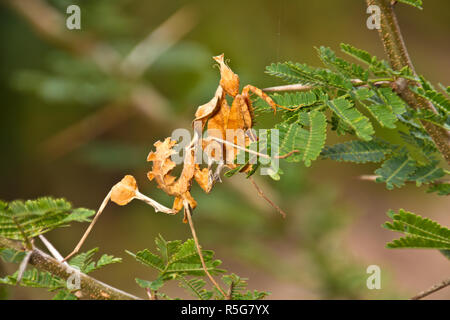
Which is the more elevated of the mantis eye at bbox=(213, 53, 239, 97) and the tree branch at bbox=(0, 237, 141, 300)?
the mantis eye at bbox=(213, 53, 239, 97)

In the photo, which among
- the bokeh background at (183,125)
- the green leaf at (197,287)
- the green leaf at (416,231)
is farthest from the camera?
the bokeh background at (183,125)

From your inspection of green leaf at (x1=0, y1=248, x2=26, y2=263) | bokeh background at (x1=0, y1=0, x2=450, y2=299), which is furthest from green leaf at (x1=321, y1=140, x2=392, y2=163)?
bokeh background at (x1=0, y1=0, x2=450, y2=299)

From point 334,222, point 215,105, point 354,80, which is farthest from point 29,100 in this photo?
point 354,80

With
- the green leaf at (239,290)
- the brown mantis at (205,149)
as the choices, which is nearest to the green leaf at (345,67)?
the brown mantis at (205,149)

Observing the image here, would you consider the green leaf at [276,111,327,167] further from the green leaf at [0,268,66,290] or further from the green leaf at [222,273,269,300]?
the green leaf at [0,268,66,290]

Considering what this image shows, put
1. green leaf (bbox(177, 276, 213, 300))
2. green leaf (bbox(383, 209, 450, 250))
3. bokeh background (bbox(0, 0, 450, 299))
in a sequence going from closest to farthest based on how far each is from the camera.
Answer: green leaf (bbox(383, 209, 450, 250))
green leaf (bbox(177, 276, 213, 300))
bokeh background (bbox(0, 0, 450, 299))

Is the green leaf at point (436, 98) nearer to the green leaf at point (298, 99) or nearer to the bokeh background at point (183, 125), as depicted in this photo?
the green leaf at point (298, 99)

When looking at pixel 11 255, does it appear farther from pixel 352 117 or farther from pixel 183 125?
pixel 183 125
